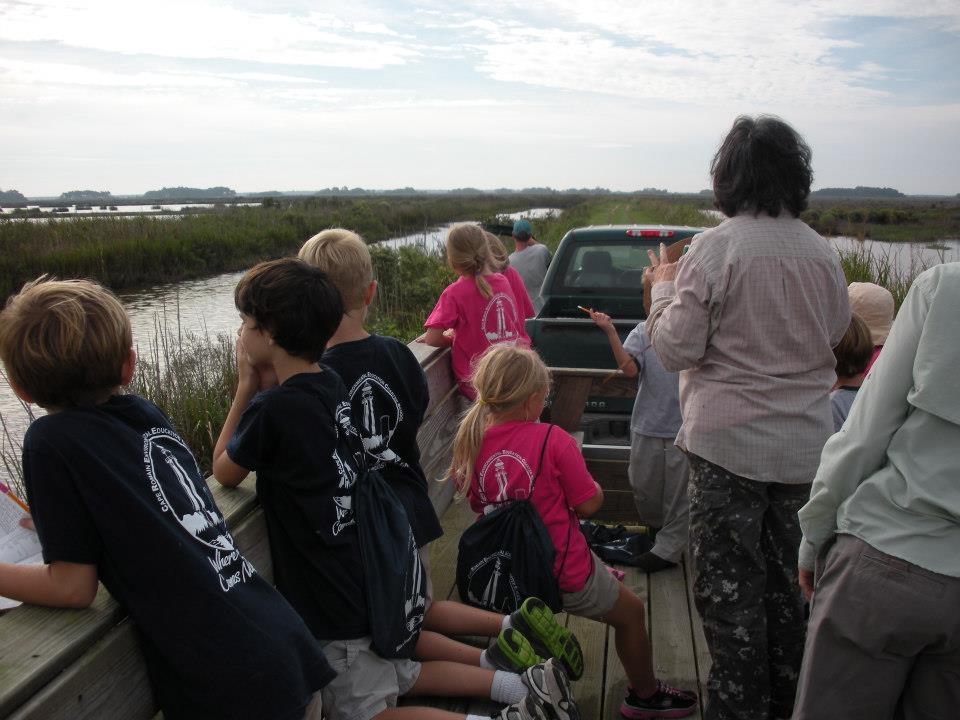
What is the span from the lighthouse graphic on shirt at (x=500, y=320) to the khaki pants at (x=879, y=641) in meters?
2.24

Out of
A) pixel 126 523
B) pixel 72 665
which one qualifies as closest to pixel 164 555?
pixel 126 523

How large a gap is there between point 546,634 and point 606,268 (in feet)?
13.2

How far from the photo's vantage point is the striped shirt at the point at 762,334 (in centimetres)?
226

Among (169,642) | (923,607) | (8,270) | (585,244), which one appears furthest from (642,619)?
(8,270)

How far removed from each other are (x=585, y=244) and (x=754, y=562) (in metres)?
3.80

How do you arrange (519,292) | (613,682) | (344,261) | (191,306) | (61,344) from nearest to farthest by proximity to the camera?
(61,344), (344,261), (613,682), (519,292), (191,306)

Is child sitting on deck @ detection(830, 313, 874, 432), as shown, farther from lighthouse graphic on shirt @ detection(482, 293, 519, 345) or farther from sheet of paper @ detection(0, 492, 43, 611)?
sheet of paper @ detection(0, 492, 43, 611)

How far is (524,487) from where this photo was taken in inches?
101

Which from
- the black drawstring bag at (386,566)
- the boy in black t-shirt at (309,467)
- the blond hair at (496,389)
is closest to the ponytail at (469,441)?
the blond hair at (496,389)

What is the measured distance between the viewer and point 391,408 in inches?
97.0

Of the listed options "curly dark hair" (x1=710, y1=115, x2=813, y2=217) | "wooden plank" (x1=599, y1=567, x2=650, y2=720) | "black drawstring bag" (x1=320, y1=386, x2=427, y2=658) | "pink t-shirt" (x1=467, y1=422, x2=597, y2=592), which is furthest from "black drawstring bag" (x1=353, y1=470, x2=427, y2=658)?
"curly dark hair" (x1=710, y1=115, x2=813, y2=217)

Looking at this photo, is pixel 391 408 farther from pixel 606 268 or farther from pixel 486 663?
pixel 606 268

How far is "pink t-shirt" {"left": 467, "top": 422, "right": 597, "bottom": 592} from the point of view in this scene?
255cm

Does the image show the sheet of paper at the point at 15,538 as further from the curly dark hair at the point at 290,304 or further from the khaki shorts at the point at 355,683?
the khaki shorts at the point at 355,683
